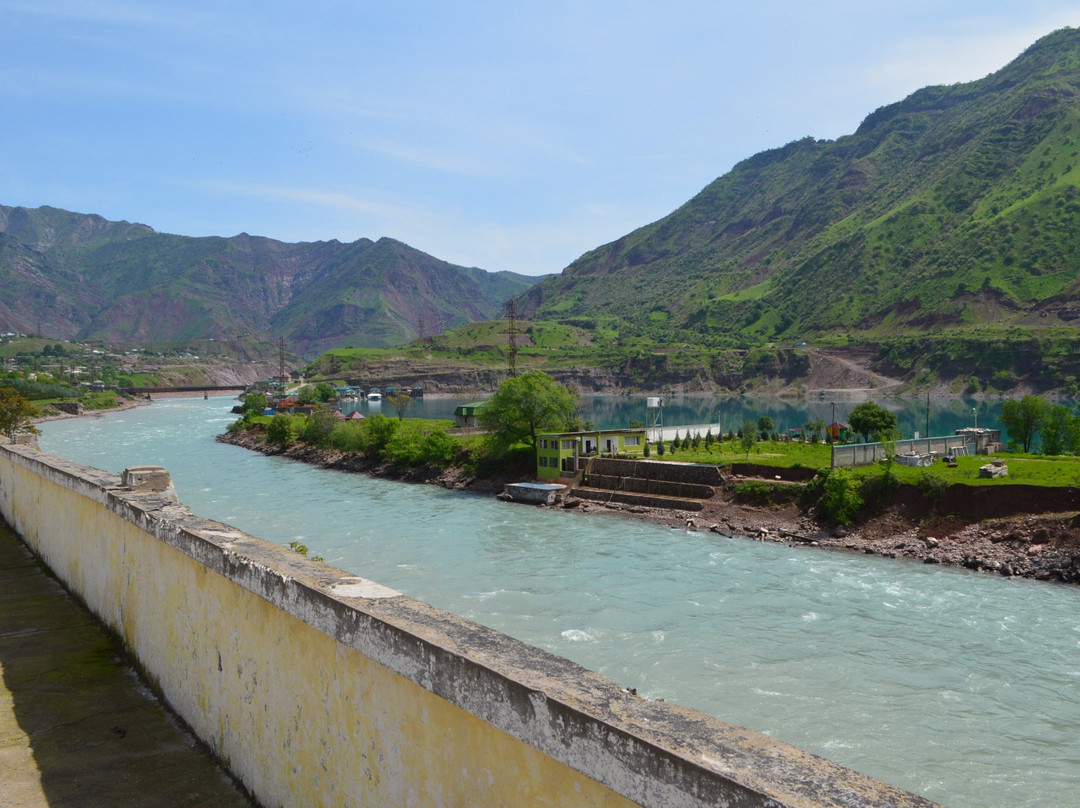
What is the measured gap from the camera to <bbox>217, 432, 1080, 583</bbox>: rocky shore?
3119 centimetres

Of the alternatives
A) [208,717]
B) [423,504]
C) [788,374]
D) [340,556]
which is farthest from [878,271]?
[208,717]

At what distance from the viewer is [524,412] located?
55875mm

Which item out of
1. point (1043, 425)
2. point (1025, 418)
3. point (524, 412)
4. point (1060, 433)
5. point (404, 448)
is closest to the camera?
point (1060, 433)

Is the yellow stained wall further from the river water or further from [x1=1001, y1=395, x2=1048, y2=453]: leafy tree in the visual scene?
[x1=1001, y1=395, x2=1048, y2=453]: leafy tree

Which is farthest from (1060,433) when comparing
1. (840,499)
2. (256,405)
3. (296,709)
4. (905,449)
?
(256,405)

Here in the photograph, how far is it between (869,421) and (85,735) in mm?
55628

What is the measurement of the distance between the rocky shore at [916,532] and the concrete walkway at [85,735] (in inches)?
1263

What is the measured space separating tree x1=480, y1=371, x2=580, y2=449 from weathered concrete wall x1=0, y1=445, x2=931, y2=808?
156 feet

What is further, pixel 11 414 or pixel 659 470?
pixel 659 470

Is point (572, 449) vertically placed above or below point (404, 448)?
above

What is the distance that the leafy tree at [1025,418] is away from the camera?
55.9m

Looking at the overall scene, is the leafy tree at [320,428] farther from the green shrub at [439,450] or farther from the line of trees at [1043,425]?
the line of trees at [1043,425]

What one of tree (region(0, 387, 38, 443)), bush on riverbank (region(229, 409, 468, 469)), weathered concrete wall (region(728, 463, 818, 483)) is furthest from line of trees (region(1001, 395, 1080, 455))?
tree (region(0, 387, 38, 443))

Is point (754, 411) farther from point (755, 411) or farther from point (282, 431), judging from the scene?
point (282, 431)
